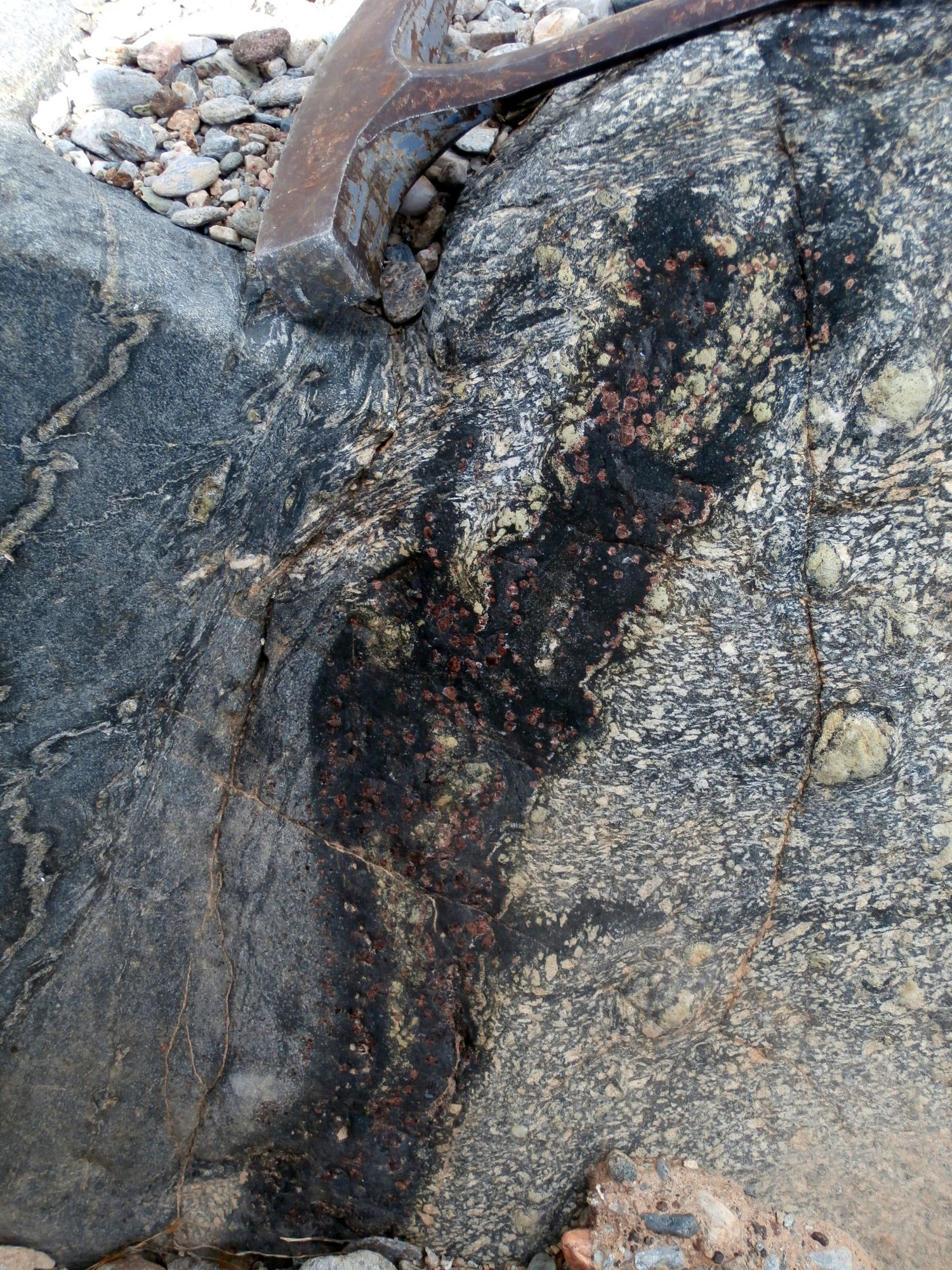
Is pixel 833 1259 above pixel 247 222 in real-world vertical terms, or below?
below

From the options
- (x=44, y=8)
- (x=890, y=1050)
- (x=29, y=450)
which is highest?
(x=44, y=8)

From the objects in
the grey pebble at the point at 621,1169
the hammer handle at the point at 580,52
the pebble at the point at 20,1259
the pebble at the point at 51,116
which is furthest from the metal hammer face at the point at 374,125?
the pebble at the point at 20,1259

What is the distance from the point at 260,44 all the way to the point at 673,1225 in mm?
2168

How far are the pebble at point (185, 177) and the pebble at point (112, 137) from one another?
53mm

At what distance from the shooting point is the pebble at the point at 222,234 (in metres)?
1.37

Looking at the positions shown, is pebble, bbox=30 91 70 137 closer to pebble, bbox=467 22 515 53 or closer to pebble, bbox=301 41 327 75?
pebble, bbox=301 41 327 75

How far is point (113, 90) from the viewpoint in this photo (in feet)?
4.69

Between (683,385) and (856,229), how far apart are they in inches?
11.6

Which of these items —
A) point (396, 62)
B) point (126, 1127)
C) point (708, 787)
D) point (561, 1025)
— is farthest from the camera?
point (126, 1127)

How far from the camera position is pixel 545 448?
1.31m

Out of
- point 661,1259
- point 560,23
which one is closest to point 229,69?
point 560,23

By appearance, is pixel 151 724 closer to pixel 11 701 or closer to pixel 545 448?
pixel 11 701

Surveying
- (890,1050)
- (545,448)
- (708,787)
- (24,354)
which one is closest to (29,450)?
(24,354)

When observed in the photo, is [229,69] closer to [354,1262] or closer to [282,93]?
[282,93]
